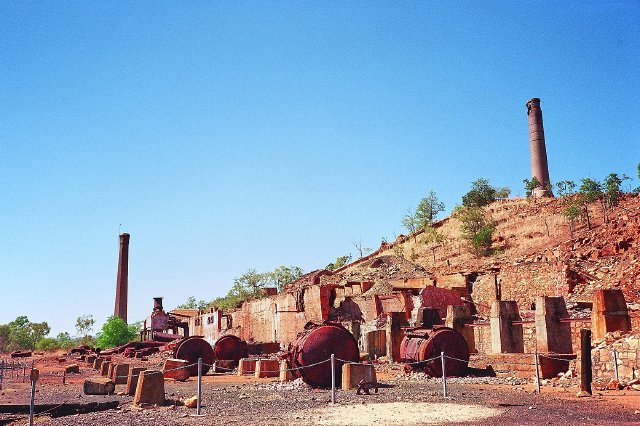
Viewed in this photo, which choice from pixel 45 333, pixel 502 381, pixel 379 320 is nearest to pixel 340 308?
pixel 379 320

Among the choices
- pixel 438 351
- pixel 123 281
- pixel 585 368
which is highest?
pixel 123 281

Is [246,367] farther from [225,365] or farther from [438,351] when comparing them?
[438,351]

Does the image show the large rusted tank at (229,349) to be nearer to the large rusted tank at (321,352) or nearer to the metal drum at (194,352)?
the metal drum at (194,352)

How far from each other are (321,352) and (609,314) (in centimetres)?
733

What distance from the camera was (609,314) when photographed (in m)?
14.4

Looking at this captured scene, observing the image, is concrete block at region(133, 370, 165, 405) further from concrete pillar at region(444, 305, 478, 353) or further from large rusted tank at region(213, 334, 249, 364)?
large rusted tank at region(213, 334, 249, 364)

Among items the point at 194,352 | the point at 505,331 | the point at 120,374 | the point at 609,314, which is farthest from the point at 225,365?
the point at 609,314

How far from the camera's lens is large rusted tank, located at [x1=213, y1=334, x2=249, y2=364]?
23.7 meters

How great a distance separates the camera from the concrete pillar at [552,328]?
1606 cm

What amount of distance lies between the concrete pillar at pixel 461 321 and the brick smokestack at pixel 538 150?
42.5 metres

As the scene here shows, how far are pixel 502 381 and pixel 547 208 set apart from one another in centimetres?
4298

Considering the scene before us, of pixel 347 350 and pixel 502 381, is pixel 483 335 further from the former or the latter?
pixel 347 350

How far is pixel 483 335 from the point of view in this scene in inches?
812

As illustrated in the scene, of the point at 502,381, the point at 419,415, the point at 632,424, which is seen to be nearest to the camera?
the point at 632,424
